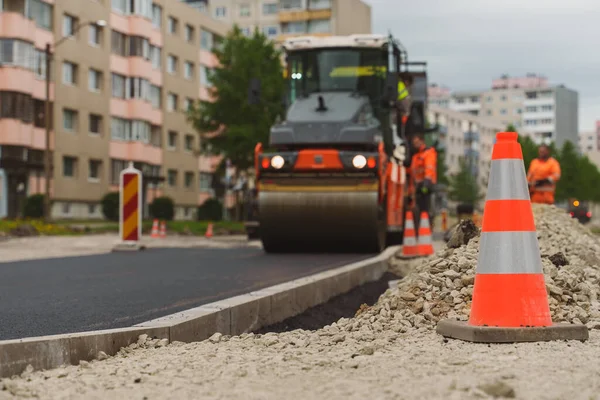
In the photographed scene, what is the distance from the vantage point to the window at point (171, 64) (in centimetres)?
6762

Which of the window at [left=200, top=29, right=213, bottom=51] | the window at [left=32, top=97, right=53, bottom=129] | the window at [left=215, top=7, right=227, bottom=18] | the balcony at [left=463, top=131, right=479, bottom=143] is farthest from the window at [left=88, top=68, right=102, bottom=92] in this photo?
the balcony at [left=463, top=131, right=479, bottom=143]

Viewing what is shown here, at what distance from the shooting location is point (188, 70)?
232 feet

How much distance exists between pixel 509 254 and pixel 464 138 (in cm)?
14012

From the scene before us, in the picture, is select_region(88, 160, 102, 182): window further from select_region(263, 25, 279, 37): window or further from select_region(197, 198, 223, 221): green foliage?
select_region(263, 25, 279, 37): window

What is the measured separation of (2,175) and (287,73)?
35.4 meters

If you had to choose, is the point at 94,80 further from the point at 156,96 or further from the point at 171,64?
the point at 171,64

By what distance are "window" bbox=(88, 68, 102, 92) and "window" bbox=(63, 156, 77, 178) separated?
15.3 feet

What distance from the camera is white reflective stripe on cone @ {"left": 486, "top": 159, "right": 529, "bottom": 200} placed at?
5.30 meters

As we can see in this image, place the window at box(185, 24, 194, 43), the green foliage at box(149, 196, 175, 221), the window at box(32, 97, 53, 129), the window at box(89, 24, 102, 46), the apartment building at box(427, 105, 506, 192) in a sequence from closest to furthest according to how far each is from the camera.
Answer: the window at box(32, 97, 53, 129), the window at box(89, 24, 102, 46), the green foliage at box(149, 196, 175, 221), the window at box(185, 24, 194, 43), the apartment building at box(427, 105, 506, 192)

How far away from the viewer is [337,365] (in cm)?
426

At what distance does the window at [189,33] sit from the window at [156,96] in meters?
6.35

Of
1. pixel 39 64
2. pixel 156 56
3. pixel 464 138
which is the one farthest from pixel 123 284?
pixel 464 138

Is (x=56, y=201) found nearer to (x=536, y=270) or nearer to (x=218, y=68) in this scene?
(x=218, y=68)

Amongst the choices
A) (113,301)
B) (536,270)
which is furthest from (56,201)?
(536,270)
